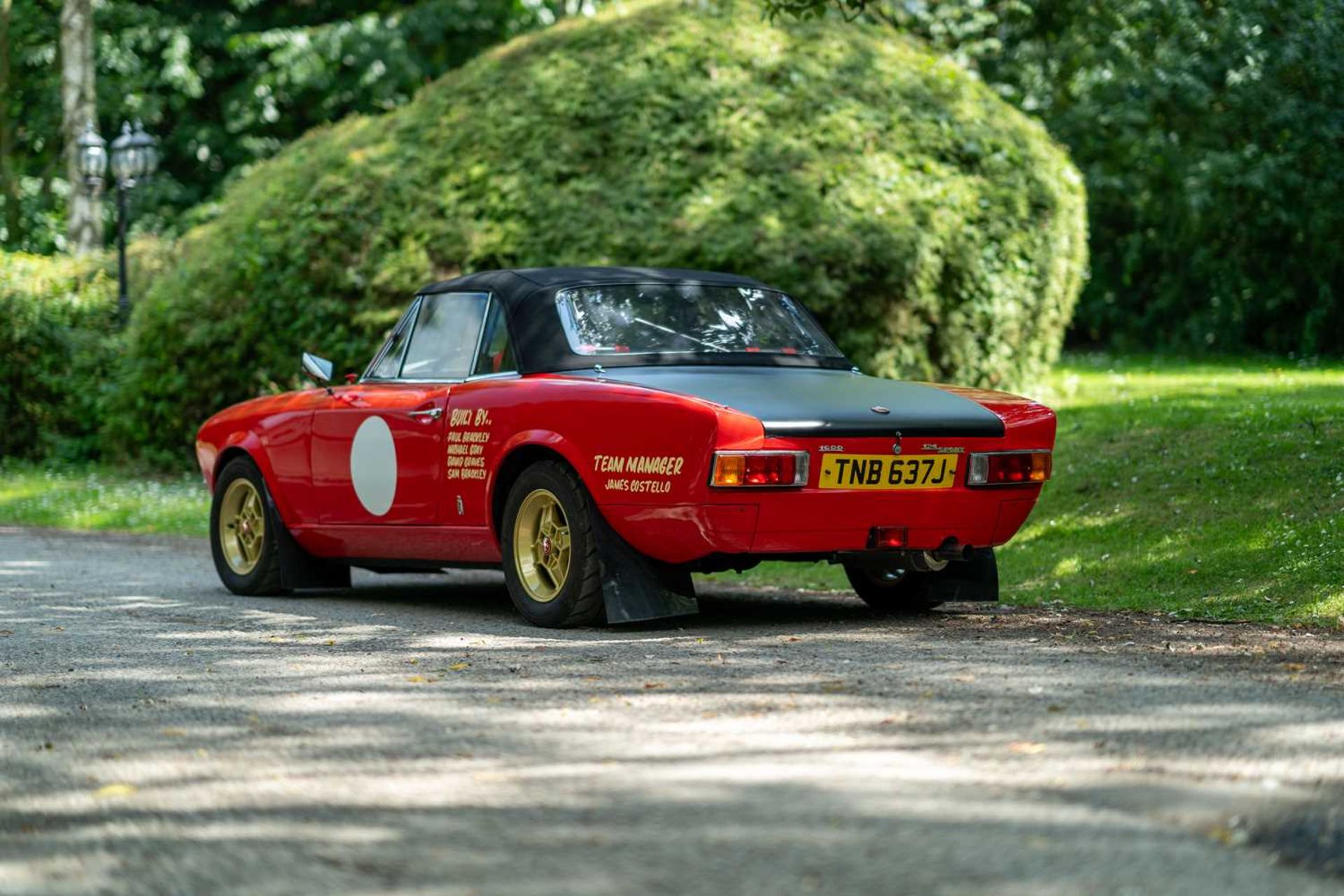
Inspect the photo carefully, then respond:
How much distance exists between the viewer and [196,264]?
19.3 m

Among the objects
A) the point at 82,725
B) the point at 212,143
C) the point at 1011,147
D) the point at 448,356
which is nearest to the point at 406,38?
the point at 212,143

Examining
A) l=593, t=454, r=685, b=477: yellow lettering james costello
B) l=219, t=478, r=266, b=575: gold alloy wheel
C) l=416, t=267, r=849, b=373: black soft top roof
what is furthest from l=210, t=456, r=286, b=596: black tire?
l=593, t=454, r=685, b=477: yellow lettering james costello

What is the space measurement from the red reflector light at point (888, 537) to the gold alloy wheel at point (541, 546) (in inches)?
50.0

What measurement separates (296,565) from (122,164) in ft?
47.9

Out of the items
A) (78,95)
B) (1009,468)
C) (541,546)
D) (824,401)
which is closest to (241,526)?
(541,546)

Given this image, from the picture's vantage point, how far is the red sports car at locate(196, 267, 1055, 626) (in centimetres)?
730

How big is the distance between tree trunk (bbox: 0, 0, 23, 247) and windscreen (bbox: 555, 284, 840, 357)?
2864 centimetres

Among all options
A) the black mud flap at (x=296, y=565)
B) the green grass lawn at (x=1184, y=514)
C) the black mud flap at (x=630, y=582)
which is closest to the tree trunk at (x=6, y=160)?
the green grass lawn at (x=1184, y=514)

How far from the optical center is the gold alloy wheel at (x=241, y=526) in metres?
10.1

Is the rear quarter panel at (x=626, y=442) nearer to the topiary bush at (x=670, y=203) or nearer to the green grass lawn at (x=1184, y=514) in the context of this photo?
the green grass lawn at (x=1184, y=514)

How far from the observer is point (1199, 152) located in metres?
24.2

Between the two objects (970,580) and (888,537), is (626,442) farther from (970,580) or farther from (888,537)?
(970,580)

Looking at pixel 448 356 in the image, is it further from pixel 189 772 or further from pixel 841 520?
pixel 189 772

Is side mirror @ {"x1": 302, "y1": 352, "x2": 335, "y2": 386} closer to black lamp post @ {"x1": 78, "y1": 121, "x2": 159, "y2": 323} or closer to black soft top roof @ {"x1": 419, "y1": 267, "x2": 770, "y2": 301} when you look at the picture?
black soft top roof @ {"x1": 419, "y1": 267, "x2": 770, "y2": 301}
